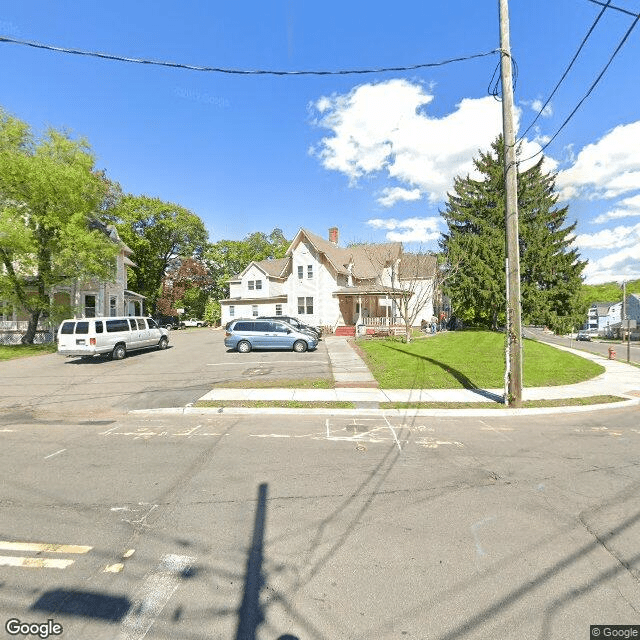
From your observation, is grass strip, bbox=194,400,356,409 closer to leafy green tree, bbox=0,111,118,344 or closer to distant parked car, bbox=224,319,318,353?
distant parked car, bbox=224,319,318,353

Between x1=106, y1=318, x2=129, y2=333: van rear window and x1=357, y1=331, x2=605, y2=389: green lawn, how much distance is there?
39.9ft

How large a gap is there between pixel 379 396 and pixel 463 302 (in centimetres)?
2699

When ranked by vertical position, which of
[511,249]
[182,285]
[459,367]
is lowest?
[459,367]

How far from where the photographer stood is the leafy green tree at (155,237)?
48875 millimetres

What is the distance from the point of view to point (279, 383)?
41.3ft

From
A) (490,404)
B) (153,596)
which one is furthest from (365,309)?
(153,596)

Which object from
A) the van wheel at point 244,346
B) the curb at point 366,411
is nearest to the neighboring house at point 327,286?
the van wheel at point 244,346

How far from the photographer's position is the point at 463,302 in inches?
1382

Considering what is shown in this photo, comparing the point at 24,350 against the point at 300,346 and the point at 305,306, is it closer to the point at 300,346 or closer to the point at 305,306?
the point at 300,346

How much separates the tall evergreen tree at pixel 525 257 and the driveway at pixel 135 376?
1845cm

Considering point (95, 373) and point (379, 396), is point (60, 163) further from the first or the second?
point (379, 396)

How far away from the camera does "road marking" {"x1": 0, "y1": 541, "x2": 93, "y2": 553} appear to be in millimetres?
3639

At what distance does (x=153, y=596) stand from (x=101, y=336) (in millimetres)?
16988

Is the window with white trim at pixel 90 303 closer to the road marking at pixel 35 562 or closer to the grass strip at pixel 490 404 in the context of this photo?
the grass strip at pixel 490 404
